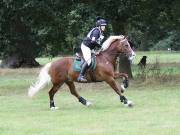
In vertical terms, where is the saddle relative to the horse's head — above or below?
below

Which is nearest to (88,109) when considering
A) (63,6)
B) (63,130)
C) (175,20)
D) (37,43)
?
(63,130)

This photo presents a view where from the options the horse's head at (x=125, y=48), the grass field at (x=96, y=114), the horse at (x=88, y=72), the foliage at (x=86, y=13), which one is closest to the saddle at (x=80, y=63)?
the horse at (x=88, y=72)

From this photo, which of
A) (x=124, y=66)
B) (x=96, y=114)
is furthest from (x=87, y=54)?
(x=124, y=66)

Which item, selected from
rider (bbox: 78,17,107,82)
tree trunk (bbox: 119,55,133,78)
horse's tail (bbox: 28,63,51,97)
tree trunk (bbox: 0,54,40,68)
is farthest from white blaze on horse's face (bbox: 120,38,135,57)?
tree trunk (bbox: 0,54,40,68)

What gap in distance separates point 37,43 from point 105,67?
93.9ft

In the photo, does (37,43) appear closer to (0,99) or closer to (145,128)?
(0,99)

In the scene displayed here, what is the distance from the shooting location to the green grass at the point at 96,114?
1219cm

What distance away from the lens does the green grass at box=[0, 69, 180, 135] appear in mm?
12188

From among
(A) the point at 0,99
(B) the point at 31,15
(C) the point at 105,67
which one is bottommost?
(A) the point at 0,99

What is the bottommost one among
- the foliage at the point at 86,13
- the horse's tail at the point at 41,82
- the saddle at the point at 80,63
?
the horse's tail at the point at 41,82

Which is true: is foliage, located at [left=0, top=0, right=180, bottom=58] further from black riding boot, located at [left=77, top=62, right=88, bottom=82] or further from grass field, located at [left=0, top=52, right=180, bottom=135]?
black riding boot, located at [left=77, top=62, right=88, bottom=82]

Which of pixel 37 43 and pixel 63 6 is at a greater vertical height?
pixel 63 6

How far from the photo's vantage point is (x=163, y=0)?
1000 inches

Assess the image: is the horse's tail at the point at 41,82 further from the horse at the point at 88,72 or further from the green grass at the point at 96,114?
the green grass at the point at 96,114
